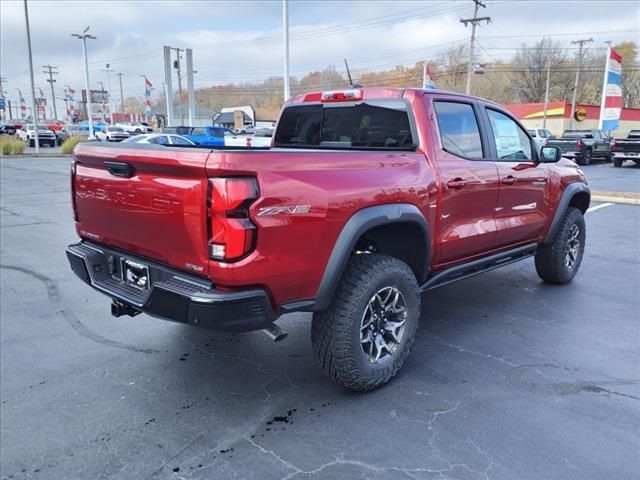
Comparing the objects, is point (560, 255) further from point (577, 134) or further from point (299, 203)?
point (577, 134)

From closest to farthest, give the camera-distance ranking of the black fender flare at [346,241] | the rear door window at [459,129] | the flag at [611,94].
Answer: the black fender flare at [346,241], the rear door window at [459,129], the flag at [611,94]

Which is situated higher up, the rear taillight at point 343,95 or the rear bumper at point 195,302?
the rear taillight at point 343,95

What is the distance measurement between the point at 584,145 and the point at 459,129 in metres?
23.4

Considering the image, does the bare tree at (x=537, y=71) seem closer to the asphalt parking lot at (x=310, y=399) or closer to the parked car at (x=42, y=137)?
the parked car at (x=42, y=137)

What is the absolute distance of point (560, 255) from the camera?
210 inches

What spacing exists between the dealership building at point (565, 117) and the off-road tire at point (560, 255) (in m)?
42.5

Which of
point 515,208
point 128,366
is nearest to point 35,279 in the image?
point 128,366

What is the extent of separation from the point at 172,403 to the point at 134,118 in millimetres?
110998

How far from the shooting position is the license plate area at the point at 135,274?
2.90 meters

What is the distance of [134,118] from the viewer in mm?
104125

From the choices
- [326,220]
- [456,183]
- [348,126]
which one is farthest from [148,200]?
[456,183]

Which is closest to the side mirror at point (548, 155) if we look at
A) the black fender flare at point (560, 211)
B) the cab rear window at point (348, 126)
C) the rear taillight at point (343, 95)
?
the black fender flare at point (560, 211)

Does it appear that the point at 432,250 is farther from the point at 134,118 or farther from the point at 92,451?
the point at 134,118

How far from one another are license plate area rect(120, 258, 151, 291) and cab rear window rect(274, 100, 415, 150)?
76.2 inches
